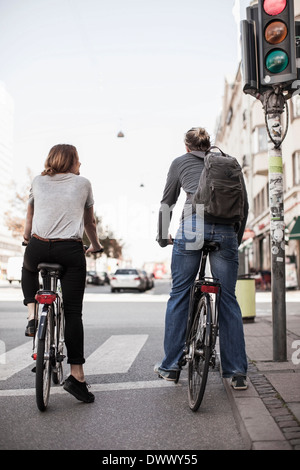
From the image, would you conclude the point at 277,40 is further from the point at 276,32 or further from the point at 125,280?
the point at 125,280

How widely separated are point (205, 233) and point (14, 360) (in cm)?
300

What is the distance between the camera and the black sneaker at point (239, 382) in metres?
4.06

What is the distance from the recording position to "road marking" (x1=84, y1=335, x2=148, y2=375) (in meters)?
5.62

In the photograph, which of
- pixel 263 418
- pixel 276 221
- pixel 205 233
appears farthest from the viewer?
pixel 276 221

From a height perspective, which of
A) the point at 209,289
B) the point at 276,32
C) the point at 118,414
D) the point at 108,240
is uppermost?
the point at 108,240

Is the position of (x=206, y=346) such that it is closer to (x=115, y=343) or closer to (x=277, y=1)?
(x=277, y=1)

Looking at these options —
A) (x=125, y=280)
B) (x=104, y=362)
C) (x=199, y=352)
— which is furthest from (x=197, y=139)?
(x=125, y=280)

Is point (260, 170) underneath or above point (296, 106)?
underneath

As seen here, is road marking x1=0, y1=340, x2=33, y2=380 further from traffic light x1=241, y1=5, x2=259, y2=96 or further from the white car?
the white car

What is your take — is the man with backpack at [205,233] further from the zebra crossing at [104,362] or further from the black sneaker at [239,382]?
the zebra crossing at [104,362]

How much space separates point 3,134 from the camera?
9375 cm

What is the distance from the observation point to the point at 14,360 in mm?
6184
